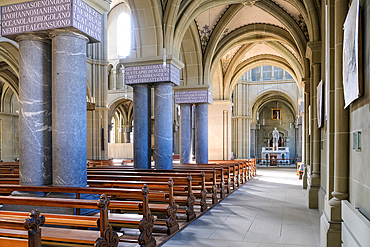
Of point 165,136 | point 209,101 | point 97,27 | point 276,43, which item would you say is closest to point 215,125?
point 209,101

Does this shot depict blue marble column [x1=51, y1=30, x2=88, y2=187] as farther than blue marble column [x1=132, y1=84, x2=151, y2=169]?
No

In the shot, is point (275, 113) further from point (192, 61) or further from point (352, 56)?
point (352, 56)

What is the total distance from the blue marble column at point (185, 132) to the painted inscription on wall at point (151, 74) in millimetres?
3753

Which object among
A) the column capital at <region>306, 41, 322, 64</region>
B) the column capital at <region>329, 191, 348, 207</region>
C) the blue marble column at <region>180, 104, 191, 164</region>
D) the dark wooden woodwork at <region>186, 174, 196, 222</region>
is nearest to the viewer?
the column capital at <region>329, 191, 348, 207</region>

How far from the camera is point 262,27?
14.5m

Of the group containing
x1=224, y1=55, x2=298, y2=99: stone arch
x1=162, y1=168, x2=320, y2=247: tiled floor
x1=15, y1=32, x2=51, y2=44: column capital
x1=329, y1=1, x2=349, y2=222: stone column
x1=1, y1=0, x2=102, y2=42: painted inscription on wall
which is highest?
x1=224, y1=55, x2=298, y2=99: stone arch

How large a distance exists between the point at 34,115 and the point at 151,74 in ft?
14.8

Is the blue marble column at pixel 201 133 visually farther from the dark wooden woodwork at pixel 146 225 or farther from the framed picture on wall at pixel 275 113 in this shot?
the framed picture on wall at pixel 275 113

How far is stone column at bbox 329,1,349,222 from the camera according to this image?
3.75 meters

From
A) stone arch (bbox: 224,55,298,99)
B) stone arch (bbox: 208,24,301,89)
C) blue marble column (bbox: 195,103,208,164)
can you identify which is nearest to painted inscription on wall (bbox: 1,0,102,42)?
blue marble column (bbox: 195,103,208,164)

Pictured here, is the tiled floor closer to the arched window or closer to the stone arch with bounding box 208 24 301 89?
the stone arch with bounding box 208 24 301 89

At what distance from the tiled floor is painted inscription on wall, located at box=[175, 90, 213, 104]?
215 inches

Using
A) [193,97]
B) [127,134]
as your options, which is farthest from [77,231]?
[127,134]

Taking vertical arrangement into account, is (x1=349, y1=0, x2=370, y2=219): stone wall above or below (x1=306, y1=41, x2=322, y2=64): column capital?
below
